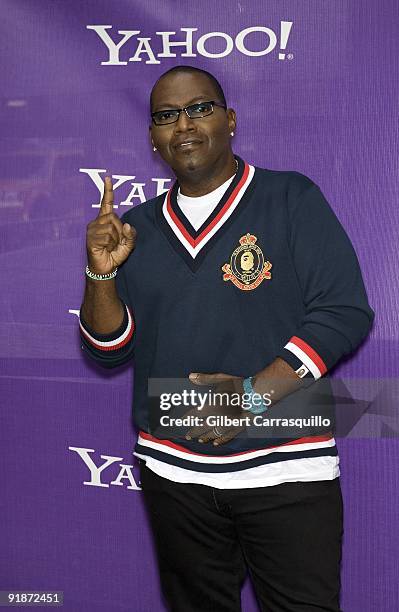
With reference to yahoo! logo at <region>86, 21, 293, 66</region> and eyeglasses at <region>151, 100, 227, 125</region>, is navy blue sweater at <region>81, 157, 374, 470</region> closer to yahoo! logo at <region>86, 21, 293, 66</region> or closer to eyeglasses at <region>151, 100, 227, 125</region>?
eyeglasses at <region>151, 100, 227, 125</region>

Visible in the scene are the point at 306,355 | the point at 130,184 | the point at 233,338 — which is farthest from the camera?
the point at 130,184

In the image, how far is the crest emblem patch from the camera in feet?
5.29

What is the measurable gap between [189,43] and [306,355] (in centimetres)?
104

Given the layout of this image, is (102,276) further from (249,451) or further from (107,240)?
(249,451)

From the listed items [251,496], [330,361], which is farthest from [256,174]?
[251,496]

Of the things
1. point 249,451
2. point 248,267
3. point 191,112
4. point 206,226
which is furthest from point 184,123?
point 249,451

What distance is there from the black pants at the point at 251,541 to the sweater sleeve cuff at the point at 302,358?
25 cm

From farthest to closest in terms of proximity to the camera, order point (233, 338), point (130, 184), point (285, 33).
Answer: point (130, 184)
point (285, 33)
point (233, 338)

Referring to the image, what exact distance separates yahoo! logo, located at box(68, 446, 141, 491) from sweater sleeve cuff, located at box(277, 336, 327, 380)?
2.95 ft

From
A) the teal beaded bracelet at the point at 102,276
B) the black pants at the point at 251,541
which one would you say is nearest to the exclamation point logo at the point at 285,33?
the teal beaded bracelet at the point at 102,276

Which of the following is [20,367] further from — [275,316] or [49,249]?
[275,316]

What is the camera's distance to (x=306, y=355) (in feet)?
4.98

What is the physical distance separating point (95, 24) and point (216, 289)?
0.98m

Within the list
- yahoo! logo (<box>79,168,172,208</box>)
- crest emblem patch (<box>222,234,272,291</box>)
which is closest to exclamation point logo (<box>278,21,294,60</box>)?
yahoo! logo (<box>79,168,172,208</box>)
